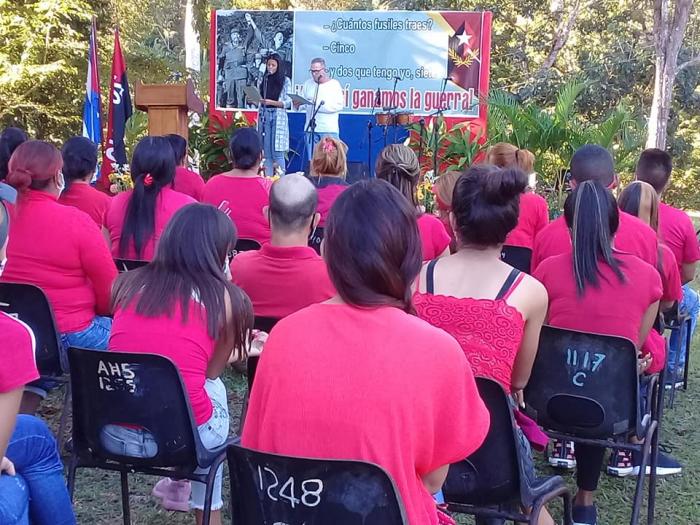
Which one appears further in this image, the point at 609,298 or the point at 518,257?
the point at 518,257

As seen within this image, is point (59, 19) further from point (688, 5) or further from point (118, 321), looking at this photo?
point (118, 321)

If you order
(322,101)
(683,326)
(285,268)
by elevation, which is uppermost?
(322,101)

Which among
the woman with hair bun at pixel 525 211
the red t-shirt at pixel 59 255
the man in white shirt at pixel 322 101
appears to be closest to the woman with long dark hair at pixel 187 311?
the red t-shirt at pixel 59 255

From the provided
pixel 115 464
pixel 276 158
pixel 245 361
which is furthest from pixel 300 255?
pixel 276 158

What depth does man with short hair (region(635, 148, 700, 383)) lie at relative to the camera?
4.18 m

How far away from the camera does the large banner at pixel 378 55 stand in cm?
1062

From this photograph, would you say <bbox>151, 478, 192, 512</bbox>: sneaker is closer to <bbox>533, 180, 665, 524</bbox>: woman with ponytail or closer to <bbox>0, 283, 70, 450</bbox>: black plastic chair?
<bbox>0, 283, 70, 450</bbox>: black plastic chair

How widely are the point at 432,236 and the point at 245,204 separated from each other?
4.38 ft

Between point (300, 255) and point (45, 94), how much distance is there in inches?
598

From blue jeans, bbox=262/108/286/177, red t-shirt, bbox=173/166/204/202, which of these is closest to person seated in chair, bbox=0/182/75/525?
red t-shirt, bbox=173/166/204/202

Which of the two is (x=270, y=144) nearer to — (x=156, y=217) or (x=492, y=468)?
(x=156, y=217)

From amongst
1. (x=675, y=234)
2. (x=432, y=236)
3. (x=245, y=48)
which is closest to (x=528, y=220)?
(x=675, y=234)

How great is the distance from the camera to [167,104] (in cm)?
711

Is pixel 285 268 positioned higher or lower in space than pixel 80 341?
higher
